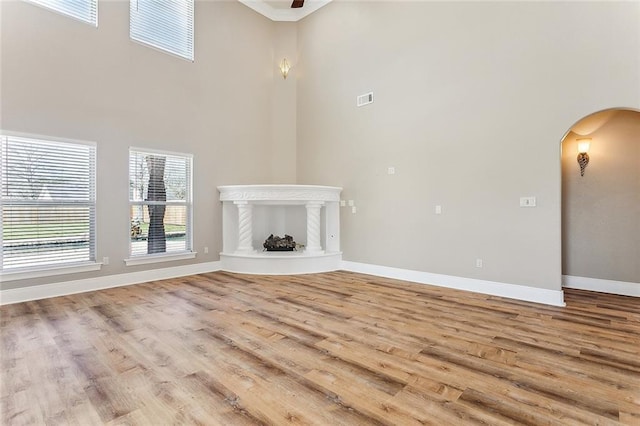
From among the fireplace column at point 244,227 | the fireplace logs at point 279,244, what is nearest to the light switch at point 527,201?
the fireplace logs at point 279,244

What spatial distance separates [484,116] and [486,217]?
55.8 inches

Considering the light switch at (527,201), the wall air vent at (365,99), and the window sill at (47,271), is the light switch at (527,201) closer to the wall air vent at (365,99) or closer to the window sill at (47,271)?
the wall air vent at (365,99)

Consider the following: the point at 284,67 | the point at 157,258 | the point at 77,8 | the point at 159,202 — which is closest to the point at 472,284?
the point at 157,258

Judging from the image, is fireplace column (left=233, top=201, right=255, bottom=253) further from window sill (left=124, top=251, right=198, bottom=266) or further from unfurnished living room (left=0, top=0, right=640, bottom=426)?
window sill (left=124, top=251, right=198, bottom=266)

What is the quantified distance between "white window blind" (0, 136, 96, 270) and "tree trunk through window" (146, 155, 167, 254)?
31.7 inches

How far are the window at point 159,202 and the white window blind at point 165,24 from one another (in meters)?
1.83

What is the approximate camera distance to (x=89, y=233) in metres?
4.60

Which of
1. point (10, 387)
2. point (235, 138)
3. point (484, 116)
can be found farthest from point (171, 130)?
point (484, 116)

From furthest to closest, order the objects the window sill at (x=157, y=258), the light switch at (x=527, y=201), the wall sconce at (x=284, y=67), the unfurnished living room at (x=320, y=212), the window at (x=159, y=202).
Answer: the wall sconce at (x=284, y=67) < the window at (x=159, y=202) < the window sill at (x=157, y=258) < the light switch at (x=527, y=201) < the unfurnished living room at (x=320, y=212)

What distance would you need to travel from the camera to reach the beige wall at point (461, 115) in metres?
3.81

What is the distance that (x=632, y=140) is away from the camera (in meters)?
4.28

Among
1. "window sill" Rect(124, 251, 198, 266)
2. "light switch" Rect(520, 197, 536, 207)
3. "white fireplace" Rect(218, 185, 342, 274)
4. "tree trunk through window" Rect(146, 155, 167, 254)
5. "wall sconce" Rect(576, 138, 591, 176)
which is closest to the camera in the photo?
"light switch" Rect(520, 197, 536, 207)

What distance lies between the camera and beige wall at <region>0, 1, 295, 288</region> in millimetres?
4062

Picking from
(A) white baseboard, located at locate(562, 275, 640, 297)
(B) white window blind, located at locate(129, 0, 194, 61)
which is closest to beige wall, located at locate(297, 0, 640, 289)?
(A) white baseboard, located at locate(562, 275, 640, 297)
